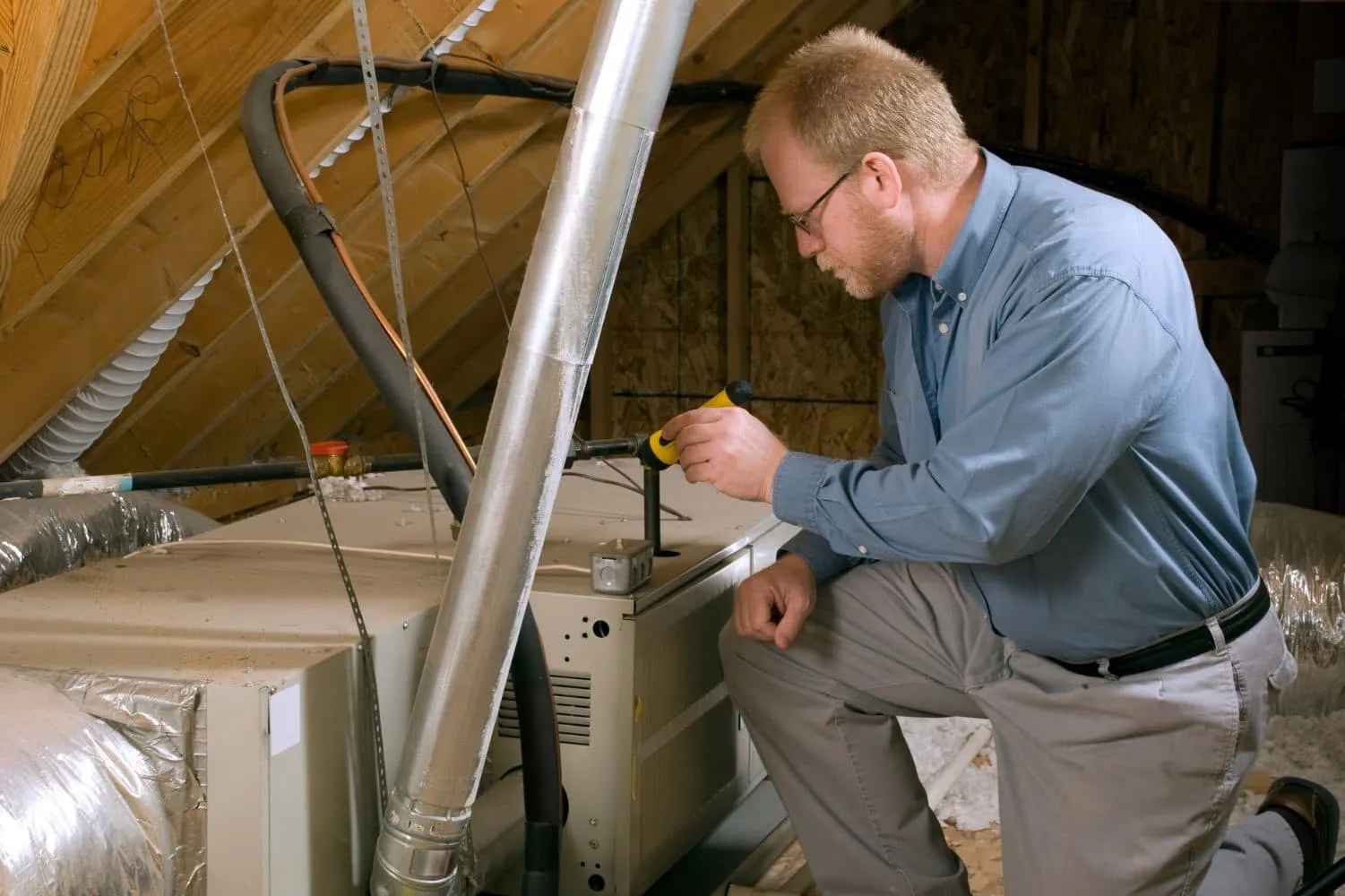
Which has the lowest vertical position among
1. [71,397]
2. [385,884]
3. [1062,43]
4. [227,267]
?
[385,884]

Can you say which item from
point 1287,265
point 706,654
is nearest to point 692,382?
point 1287,265

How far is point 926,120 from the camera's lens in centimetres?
145

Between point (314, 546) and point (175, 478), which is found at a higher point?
point (175, 478)

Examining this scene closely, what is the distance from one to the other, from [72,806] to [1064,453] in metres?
0.93

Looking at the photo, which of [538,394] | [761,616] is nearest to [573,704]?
[761,616]

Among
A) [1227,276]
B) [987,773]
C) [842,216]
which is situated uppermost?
[842,216]

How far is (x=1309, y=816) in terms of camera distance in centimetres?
186

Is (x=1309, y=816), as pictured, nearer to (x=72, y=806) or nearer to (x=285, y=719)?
(x=285, y=719)

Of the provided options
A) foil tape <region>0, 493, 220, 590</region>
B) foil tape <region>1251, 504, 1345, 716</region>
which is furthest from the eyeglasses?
foil tape <region>1251, 504, 1345, 716</region>

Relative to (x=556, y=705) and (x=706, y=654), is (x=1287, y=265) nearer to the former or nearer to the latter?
(x=706, y=654)

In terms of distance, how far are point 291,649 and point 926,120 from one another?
842 millimetres

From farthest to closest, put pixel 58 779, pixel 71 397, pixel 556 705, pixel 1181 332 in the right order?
pixel 71 397 < pixel 556 705 < pixel 1181 332 < pixel 58 779

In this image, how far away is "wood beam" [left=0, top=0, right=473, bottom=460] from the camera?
195 centimetres

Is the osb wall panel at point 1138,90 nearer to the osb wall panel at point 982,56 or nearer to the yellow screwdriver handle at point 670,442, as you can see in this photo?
the osb wall panel at point 982,56
